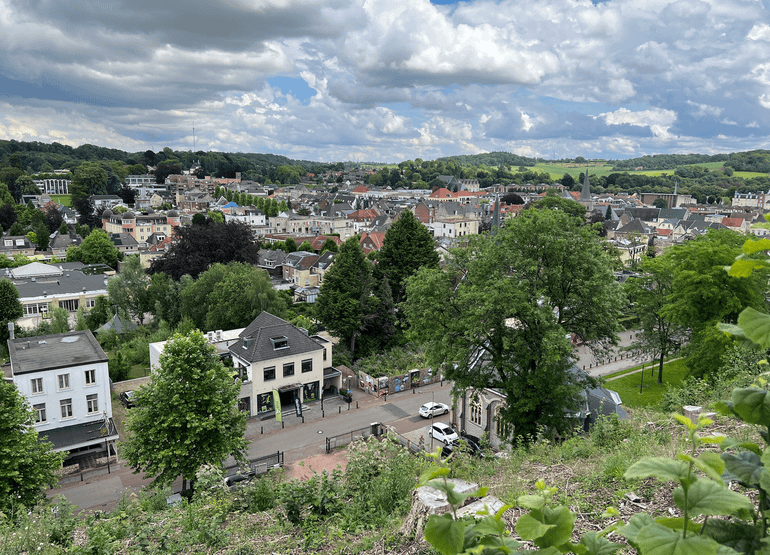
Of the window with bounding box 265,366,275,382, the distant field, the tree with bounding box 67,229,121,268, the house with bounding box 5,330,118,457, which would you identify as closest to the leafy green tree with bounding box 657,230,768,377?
the window with bounding box 265,366,275,382

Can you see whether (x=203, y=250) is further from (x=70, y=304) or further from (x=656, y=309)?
(x=656, y=309)

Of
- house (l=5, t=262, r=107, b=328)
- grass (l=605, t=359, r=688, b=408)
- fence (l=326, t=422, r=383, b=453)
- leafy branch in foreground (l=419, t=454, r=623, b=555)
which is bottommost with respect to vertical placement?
fence (l=326, t=422, r=383, b=453)

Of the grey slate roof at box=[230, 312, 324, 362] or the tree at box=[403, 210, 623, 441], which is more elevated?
the tree at box=[403, 210, 623, 441]

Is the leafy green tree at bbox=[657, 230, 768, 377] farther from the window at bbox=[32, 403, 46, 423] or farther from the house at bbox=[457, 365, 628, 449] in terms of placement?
the window at bbox=[32, 403, 46, 423]

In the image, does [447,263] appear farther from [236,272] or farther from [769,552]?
[236,272]

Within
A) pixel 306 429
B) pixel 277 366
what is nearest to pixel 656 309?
pixel 306 429

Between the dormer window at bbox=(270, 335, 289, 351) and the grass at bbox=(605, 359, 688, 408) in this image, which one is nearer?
the grass at bbox=(605, 359, 688, 408)
